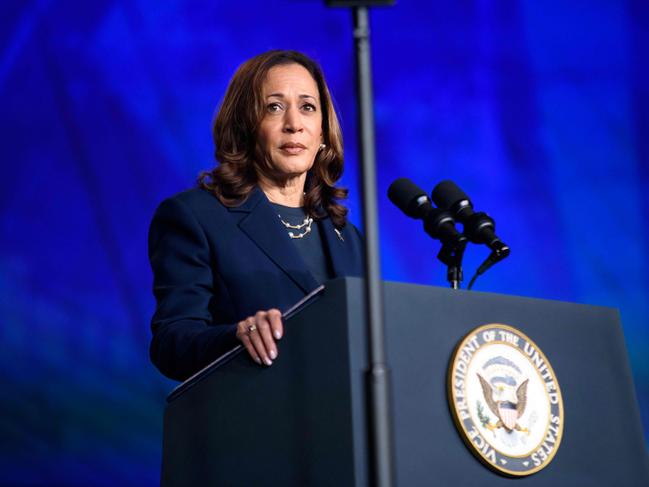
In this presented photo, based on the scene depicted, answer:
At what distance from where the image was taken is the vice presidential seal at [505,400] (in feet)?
4.49

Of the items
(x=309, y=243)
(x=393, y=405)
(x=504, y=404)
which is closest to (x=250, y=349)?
(x=393, y=405)

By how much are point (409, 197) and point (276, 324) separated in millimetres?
479

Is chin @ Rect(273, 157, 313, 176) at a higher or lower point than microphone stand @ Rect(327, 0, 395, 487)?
higher

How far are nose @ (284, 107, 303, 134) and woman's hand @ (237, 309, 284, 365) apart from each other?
0.78 meters

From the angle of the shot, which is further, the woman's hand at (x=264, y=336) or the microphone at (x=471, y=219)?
the microphone at (x=471, y=219)

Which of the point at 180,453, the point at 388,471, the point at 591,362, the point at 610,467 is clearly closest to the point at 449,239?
the point at 591,362

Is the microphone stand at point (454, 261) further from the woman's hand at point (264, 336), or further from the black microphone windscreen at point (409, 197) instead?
the woman's hand at point (264, 336)

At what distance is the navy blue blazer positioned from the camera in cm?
180

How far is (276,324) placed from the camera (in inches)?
55.1

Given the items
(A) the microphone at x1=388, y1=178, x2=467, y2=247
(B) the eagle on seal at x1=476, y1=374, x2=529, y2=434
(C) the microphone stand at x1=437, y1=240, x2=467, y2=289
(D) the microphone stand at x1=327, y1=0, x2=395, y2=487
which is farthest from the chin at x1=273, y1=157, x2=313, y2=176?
(D) the microphone stand at x1=327, y1=0, x2=395, y2=487

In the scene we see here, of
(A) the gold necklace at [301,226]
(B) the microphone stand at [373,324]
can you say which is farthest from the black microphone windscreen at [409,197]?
(B) the microphone stand at [373,324]

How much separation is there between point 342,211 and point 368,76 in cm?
117

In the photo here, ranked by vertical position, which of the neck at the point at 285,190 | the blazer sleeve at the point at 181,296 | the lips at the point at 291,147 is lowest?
the blazer sleeve at the point at 181,296

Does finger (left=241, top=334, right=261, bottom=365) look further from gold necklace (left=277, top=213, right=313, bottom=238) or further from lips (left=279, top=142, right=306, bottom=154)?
lips (left=279, top=142, right=306, bottom=154)
